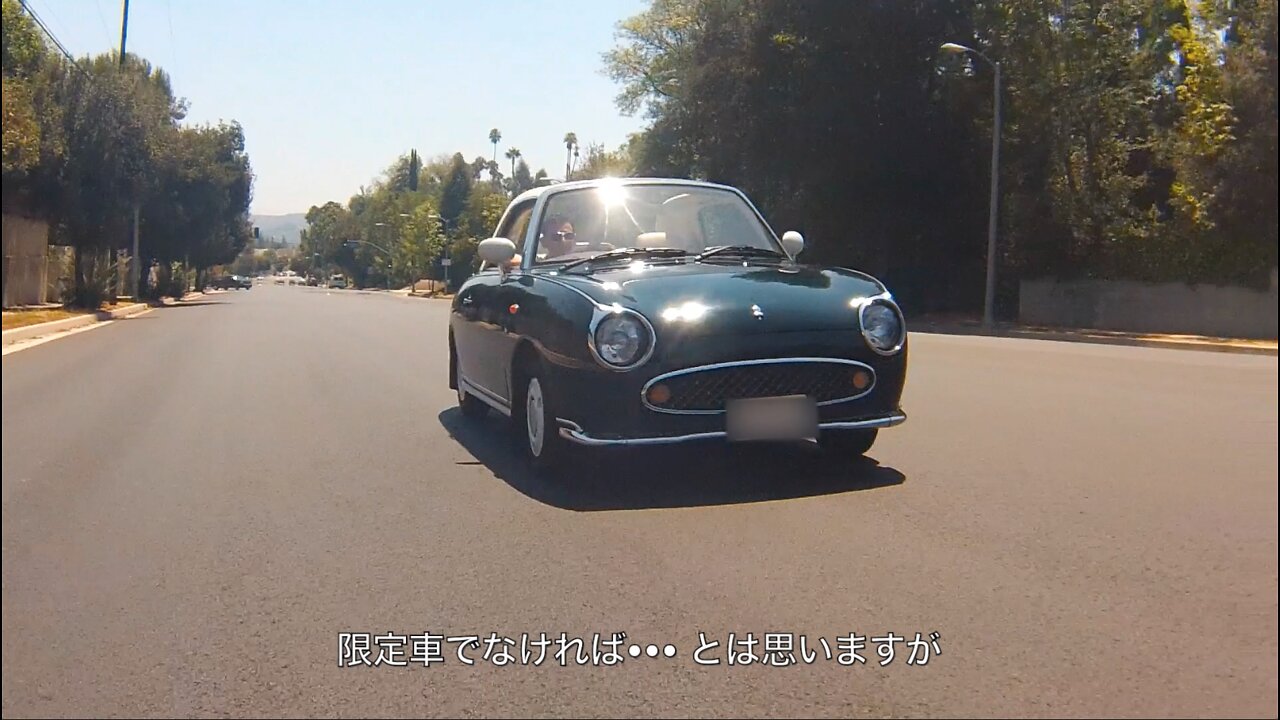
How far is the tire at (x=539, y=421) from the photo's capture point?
18.7 feet

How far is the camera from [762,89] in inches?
1284

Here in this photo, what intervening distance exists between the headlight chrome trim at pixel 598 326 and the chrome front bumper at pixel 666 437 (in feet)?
1.05

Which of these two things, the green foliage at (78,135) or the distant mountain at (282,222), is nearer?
the green foliage at (78,135)

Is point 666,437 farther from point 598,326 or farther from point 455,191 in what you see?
point 455,191

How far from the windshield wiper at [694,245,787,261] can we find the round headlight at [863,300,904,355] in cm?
105

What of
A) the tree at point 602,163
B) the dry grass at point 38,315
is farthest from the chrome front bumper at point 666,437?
the tree at point 602,163

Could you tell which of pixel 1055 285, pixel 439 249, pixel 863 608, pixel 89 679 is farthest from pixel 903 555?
pixel 1055 285

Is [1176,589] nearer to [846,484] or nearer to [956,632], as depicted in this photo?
[956,632]

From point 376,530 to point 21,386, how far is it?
2177 mm

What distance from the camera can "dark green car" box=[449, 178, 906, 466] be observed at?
5266mm

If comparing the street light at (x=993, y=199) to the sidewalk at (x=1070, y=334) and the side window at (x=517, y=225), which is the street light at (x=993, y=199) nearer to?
the sidewalk at (x=1070, y=334)

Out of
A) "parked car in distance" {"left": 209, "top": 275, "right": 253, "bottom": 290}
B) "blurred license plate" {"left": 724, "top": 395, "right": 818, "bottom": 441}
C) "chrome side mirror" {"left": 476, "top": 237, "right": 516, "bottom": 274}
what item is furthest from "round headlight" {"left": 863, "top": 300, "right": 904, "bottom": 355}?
"parked car in distance" {"left": 209, "top": 275, "right": 253, "bottom": 290}

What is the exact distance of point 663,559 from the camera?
4.53 meters

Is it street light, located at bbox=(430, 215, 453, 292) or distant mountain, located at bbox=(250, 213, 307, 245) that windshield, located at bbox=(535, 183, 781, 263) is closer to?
distant mountain, located at bbox=(250, 213, 307, 245)
